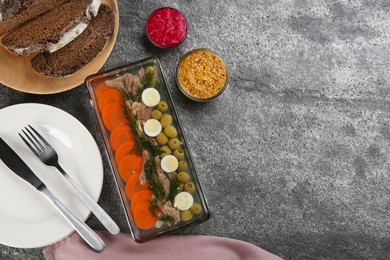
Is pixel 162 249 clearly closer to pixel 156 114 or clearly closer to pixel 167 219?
pixel 167 219

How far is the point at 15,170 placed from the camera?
1.70 metres

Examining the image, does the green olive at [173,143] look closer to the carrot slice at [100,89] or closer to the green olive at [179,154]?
the green olive at [179,154]

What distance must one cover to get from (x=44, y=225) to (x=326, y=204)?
96 cm

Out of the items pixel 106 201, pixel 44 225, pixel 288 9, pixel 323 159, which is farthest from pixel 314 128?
pixel 44 225

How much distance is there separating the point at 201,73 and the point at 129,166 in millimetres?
389

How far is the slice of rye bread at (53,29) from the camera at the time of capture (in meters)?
1.67

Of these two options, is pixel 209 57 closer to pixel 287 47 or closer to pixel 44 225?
pixel 287 47

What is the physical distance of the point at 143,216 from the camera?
1.73 meters

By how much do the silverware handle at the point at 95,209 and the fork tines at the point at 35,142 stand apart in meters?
0.08

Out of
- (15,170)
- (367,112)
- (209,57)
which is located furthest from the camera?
(367,112)

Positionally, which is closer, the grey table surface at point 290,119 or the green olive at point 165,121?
the green olive at point 165,121

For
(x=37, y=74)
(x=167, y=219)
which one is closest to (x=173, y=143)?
(x=167, y=219)

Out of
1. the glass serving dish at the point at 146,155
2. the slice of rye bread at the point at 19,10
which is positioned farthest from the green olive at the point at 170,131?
the slice of rye bread at the point at 19,10

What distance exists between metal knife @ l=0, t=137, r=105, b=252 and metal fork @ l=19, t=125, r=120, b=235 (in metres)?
0.05
